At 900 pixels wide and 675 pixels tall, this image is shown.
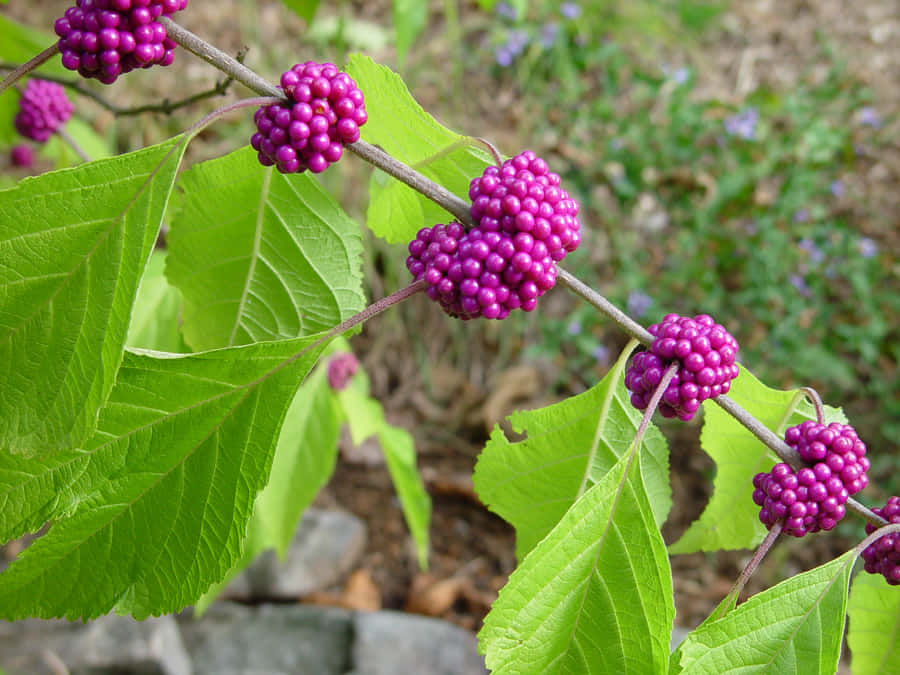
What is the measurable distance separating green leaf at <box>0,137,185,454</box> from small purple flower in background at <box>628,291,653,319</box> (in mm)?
3561

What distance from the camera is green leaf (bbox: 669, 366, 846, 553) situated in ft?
4.27

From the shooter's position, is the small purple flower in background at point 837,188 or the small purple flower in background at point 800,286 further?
the small purple flower in background at point 837,188

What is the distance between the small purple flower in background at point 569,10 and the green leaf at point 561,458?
16.0 ft

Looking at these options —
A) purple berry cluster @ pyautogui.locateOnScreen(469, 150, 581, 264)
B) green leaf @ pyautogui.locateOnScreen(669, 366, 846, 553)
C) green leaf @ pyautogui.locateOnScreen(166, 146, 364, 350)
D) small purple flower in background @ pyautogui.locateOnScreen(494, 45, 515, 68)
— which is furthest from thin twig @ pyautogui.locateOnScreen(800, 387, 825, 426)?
small purple flower in background @ pyautogui.locateOnScreen(494, 45, 515, 68)

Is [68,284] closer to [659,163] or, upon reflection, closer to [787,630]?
[787,630]

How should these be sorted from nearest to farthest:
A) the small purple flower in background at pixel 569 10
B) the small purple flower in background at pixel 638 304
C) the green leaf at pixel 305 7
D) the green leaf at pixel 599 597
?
1. the green leaf at pixel 599 597
2. the green leaf at pixel 305 7
3. the small purple flower in background at pixel 638 304
4. the small purple flower in background at pixel 569 10

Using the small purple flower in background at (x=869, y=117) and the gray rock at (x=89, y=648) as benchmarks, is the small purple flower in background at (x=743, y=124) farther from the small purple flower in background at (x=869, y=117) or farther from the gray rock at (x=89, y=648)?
the gray rock at (x=89, y=648)

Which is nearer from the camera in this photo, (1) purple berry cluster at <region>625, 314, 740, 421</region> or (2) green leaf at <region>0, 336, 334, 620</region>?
(2) green leaf at <region>0, 336, 334, 620</region>

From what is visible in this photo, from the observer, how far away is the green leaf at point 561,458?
48.6 inches

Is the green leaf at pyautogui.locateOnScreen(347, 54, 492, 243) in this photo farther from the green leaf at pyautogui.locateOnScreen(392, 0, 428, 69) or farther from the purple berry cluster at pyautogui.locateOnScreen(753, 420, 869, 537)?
the green leaf at pyautogui.locateOnScreen(392, 0, 428, 69)

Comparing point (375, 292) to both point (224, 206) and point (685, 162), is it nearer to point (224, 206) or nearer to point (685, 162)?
point (685, 162)

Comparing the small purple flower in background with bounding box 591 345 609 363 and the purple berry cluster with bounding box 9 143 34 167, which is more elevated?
the purple berry cluster with bounding box 9 143 34 167

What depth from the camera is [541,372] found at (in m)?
4.51

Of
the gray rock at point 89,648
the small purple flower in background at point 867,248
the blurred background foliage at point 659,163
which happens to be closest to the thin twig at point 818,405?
the gray rock at point 89,648
